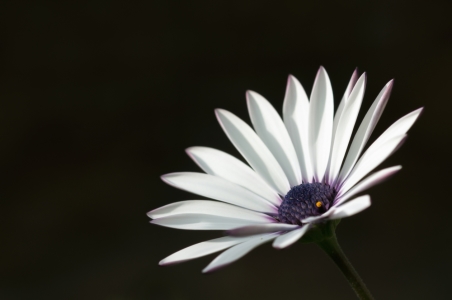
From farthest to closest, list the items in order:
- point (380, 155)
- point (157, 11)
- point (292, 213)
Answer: point (157, 11)
point (292, 213)
point (380, 155)

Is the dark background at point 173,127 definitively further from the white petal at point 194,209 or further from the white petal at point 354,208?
the white petal at point 354,208

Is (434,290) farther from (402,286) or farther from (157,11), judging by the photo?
(157,11)

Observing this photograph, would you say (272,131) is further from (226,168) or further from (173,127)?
(173,127)

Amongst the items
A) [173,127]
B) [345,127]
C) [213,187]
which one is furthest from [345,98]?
[173,127]

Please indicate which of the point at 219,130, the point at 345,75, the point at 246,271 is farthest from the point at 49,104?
the point at 345,75

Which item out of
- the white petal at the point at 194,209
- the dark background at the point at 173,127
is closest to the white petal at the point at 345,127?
the white petal at the point at 194,209
